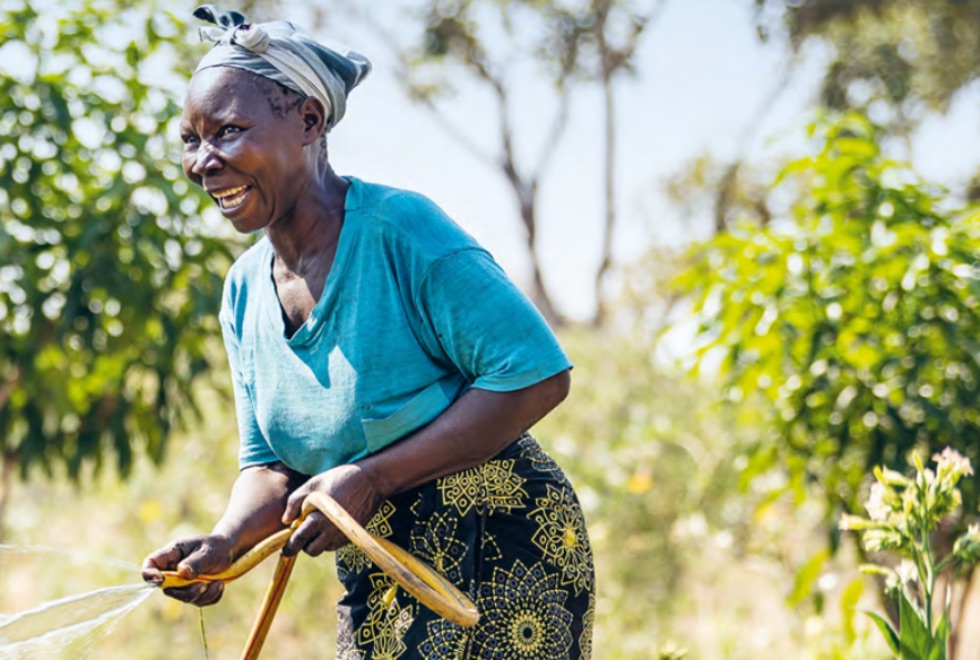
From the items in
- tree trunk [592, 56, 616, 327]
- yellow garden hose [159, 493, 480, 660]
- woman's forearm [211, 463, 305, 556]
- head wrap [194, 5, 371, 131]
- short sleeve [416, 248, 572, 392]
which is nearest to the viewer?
yellow garden hose [159, 493, 480, 660]

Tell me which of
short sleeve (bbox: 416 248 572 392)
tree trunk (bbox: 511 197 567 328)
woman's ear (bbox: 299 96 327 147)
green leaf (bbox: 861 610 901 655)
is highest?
woman's ear (bbox: 299 96 327 147)

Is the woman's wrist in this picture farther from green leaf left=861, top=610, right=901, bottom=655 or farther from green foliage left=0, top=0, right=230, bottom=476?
green foliage left=0, top=0, right=230, bottom=476

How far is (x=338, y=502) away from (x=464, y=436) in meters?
0.20

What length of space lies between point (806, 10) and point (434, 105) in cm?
468

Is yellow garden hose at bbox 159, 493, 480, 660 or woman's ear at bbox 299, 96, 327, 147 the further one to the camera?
woman's ear at bbox 299, 96, 327, 147

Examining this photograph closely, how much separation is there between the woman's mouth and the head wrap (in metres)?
0.18

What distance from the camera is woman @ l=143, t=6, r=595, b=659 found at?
1.94 meters

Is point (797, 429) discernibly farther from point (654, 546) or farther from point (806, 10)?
point (806, 10)

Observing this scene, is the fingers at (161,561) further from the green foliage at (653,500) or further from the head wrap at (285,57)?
the green foliage at (653,500)

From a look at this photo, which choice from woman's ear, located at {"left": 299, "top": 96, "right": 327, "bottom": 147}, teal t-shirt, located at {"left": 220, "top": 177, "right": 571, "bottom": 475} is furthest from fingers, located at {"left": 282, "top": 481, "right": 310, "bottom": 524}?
woman's ear, located at {"left": 299, "top": 96, "right": 327, "bottom": 147}

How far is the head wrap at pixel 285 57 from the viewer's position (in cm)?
202

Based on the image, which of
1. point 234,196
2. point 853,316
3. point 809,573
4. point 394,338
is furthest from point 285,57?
point 809,573

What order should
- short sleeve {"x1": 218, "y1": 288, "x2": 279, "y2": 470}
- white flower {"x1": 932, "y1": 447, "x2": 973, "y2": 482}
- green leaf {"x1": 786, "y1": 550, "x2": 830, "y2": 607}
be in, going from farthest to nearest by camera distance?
green leaf {"x1": 786, "y1": 550, "x2": 830, "y2": 607} < white flower {"x1": 932, "y1": 447, "x2": 973, "y2": 482} < short sleeve {"x1": 218, "y1": 288, "x2": 279, "y2": 470}

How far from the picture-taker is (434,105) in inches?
641
